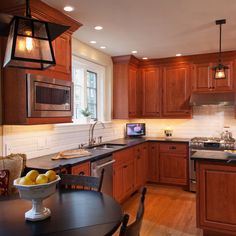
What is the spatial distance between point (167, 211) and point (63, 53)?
2632mm

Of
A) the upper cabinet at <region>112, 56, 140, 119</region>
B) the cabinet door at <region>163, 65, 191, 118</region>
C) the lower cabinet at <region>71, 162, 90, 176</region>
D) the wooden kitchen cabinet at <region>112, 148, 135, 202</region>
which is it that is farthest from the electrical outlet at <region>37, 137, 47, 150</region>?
the cabinet door at <region>163, 65, 191, 118</region>

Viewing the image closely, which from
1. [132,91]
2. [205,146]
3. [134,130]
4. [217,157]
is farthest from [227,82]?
[217,157]

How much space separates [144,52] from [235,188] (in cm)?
290

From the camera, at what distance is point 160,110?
5.23 m

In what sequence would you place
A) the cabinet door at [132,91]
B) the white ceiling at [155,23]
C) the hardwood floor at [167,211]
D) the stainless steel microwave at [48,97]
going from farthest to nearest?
the cabinet door at [132,91]
the hardwood floor at [167,211]
the white ceiling at [155,23]
the stainless steel microwave at [48,97]

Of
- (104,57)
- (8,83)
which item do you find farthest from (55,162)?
(104,57)

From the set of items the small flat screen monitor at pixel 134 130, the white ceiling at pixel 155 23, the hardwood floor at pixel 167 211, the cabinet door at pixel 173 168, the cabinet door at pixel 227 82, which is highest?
the white ceiling at pixel 155 23

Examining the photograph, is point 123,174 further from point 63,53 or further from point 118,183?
point 63,53

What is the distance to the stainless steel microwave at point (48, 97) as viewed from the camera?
7.99ft

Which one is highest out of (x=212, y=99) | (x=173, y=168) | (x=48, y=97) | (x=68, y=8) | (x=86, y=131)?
(x=68, y=8)

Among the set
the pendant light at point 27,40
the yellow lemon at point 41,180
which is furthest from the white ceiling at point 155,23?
the yellow lemon at point 41,180

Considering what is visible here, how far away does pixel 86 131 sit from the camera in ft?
13.3

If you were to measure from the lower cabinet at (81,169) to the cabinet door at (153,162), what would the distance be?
2272 mm

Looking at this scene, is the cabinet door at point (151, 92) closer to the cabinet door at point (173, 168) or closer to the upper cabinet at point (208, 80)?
the upper cabinet at point (208, 80)
